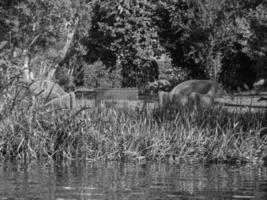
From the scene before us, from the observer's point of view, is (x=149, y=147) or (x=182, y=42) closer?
(x=149, y=147)

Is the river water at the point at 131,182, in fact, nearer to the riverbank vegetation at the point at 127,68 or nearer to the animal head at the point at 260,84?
the riverbank vegetation at the point at 127,68

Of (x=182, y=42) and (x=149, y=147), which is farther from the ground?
(x=182, y=42)

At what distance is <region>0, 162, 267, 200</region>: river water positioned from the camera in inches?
310

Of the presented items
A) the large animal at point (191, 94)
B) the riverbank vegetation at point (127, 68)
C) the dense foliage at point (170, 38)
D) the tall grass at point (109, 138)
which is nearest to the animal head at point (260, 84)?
the riverbank vegetation at point (127, 68)

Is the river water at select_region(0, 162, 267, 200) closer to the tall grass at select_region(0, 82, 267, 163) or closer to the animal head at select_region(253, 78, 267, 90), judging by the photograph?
the tall grass at select_region(0, 82, 267, 163)

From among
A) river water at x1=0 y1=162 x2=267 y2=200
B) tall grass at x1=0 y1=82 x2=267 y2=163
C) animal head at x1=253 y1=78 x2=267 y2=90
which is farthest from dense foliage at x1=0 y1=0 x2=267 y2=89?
river water at x1=0 y1=162 x2=267 y2=200

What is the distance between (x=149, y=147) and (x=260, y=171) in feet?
6.45

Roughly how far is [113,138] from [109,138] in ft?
0.24

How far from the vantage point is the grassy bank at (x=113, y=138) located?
11083 mm

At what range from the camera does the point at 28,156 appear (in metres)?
11.0

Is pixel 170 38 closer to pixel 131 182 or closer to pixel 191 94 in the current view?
pixel 191 94

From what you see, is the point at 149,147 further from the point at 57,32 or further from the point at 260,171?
the point at 57,32

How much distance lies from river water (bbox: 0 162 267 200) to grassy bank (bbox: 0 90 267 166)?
437 millimetres

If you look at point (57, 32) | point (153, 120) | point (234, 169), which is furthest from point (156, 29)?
point (234, 169)
